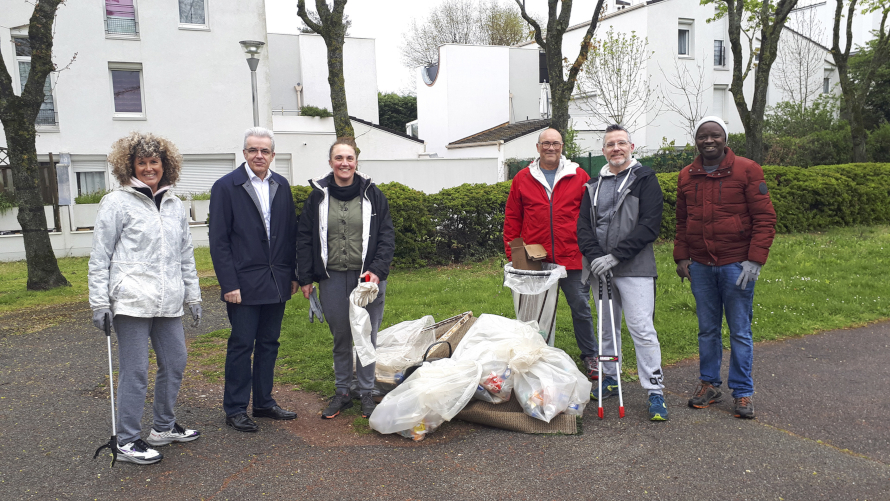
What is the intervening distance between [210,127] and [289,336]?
15.5 m

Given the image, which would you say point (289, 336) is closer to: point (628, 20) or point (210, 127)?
point (210, 127)

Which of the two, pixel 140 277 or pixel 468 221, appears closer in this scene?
pixel 140 277

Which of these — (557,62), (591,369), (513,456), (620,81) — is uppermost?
(620,81)

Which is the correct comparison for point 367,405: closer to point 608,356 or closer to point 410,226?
point 608,356

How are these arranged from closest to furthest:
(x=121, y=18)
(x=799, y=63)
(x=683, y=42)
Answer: (x=121, y=18) < (x=683, y=42) < (x=799, y=63)

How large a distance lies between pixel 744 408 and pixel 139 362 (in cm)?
399

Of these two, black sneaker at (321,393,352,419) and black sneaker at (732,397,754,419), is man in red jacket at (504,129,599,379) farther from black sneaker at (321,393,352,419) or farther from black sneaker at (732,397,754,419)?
black sneaker at (321,393,352,419)

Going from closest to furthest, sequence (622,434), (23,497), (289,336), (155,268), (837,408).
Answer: (23,497)
(155,268)
(622,434)
(837,408)
(289,336)

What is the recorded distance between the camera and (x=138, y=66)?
20078 millimetres

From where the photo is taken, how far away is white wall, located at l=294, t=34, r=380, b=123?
27.3 m

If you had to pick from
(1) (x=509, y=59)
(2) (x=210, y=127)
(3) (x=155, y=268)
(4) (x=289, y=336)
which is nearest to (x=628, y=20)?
(1) (x=509, y=59)

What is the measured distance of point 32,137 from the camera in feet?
35.2

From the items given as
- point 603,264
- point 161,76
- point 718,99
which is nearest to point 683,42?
point 718,99

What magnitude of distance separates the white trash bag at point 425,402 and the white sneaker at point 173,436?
1.19 meters
